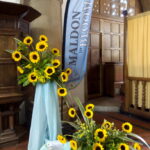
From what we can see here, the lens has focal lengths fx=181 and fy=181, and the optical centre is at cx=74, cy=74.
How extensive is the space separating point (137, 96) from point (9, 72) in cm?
258

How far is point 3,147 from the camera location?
2.39 m

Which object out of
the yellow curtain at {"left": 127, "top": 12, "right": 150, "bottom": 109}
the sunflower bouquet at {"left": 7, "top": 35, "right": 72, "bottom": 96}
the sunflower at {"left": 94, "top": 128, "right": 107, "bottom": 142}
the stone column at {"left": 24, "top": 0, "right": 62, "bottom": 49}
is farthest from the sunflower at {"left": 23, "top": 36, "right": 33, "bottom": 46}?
the yellow curtain at {"left": 127, "top": 12, "right": 150, "bottom": 109}

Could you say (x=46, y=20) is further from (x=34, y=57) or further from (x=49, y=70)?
(x=49, y=70)

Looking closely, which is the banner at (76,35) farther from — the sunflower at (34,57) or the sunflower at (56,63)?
the sunflower at (34,57)

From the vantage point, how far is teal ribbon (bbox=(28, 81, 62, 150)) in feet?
Answer: 6.27

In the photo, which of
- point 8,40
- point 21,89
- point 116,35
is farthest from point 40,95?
point 116,35

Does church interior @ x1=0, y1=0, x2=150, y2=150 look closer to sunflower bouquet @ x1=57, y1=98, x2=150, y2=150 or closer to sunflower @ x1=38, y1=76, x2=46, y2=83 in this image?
sunflower @ x1=38, y1=76, x2=46, y2=83

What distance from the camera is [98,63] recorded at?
5.26m

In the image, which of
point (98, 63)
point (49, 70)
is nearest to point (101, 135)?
point (49, 70)

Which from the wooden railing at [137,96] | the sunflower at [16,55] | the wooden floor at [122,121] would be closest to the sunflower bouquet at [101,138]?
the sunflower at [16,55]

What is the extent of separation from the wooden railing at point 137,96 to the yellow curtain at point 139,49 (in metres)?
0.02

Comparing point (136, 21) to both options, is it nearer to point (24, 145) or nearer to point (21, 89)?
point (21, 89)

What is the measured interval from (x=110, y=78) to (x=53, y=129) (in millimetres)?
3530

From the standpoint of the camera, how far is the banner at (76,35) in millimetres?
2676
